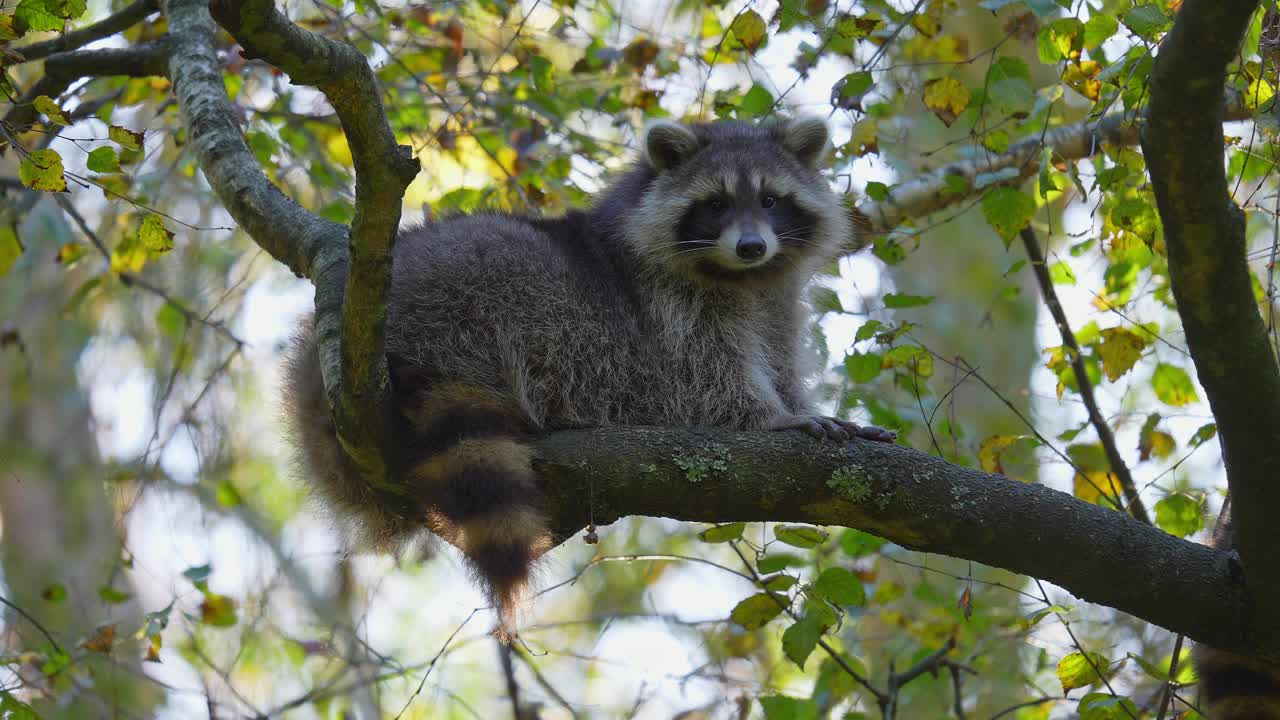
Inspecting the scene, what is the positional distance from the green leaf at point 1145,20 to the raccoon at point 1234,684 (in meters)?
0.95

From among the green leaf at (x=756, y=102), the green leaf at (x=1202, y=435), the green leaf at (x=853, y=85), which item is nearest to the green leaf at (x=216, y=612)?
the green leaf at (x=756, y=102)

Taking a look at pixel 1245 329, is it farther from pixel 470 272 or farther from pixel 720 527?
pixel 470 272

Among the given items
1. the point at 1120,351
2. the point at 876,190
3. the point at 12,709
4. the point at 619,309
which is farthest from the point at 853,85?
the point at 12,709

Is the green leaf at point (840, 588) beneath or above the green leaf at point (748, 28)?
beneath

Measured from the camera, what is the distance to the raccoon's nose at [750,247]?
120 inches

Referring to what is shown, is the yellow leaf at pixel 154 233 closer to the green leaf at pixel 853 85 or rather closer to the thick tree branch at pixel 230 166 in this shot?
the thick tree branch at pixel 230 166

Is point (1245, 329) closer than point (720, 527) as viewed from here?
Yes

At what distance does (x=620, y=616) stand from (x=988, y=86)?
1920 mm

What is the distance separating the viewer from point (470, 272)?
2.72 m

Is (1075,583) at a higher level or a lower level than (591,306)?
lower

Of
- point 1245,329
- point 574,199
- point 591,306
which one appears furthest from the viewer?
point 574,199

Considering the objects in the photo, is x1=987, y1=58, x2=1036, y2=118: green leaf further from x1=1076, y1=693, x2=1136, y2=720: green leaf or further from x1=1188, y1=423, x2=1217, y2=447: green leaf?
x1=1076, y1=693, x2=1136, y2=720: green leaf

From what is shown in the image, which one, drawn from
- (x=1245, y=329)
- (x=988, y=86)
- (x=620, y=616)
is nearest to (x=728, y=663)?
(x=620, y=616)

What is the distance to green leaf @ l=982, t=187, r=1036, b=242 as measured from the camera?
2697mm
